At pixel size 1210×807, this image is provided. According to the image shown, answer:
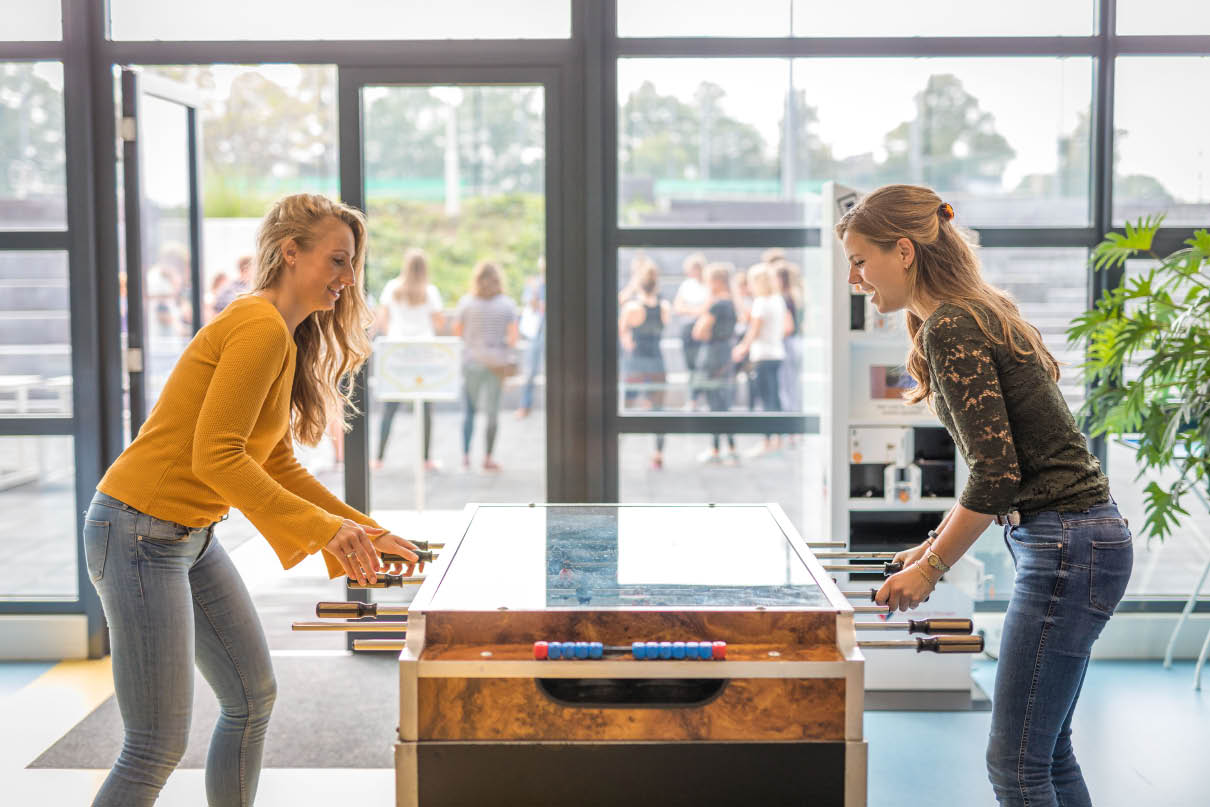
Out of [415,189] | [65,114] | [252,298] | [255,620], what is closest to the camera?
[252,298]

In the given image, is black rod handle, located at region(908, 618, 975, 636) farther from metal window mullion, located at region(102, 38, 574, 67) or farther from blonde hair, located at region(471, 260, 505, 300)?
blonde hair, located at region(471, 260, 505, 300)

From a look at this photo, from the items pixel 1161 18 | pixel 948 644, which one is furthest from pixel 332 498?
pixel 1161 18

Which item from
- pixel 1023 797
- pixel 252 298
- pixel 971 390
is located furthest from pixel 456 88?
pixel 1023 797

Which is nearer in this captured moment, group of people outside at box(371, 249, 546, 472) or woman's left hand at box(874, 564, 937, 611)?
woman's left hand at box(874, 564, 937, 611)

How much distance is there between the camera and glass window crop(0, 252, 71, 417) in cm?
463

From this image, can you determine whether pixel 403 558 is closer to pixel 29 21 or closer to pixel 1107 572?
pixel 1107 572

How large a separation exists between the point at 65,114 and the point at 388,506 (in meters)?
3.23

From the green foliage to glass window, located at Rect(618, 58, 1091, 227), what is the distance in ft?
1.72

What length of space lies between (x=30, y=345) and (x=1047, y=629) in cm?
409

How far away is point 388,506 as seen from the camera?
7.09 metres

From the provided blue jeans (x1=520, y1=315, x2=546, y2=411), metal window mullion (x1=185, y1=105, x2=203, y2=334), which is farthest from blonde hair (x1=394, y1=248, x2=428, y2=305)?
metal window mullion (x1=185, y1=105, x2=203, y2=334)

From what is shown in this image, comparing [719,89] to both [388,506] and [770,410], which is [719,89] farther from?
[388,506]

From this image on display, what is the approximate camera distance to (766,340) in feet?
15.2

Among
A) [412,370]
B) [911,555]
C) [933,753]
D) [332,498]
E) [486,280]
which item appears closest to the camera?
[911,555]
